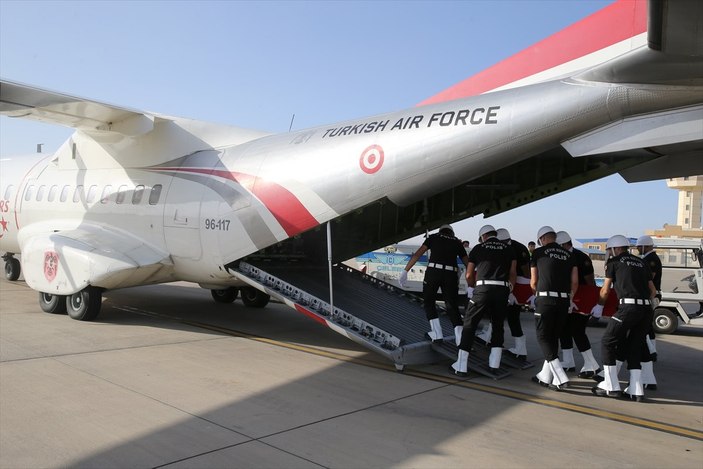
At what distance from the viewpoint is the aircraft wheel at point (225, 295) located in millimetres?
13367

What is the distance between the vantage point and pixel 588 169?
8391 millimetres

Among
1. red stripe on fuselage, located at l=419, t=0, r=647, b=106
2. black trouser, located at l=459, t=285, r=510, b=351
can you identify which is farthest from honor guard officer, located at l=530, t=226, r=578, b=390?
red stripe on fuselage, located at l=419, t=0, r=647, b=106

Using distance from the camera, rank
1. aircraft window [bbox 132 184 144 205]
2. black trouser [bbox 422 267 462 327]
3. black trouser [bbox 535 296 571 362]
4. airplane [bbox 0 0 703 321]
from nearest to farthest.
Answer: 1. airplane [bbox 0 0 703 321]
2. black trouser [bbox 535 296 571 362]
3. black trouser [bbox 422 267 462 327]
4. aircraft window [bbox 132 184 144 205]

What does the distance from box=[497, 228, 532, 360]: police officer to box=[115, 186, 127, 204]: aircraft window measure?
764cm

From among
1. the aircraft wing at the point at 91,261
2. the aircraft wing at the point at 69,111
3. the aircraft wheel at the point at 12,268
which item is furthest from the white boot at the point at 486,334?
the aircraft wheel at the point at 12,268

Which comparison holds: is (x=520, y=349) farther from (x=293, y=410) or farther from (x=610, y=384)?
(x=293, y=410)

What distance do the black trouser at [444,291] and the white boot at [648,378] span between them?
8.28ft

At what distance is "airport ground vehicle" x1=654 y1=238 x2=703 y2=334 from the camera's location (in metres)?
12.1

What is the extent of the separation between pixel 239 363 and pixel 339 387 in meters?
1.74

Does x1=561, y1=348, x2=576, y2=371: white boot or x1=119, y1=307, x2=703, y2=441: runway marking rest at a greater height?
x1=561, y1=348, x2=576, y2=371: white boot

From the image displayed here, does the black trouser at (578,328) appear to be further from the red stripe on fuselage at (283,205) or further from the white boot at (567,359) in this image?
the red stripe on fuselage at (283,205)

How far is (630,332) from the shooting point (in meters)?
6.68

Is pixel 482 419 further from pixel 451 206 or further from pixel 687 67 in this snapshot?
pixel 451 206

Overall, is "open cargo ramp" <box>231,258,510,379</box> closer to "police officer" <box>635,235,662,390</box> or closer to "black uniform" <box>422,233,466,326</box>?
"black uniform" <box>422,233,466,326</box>
